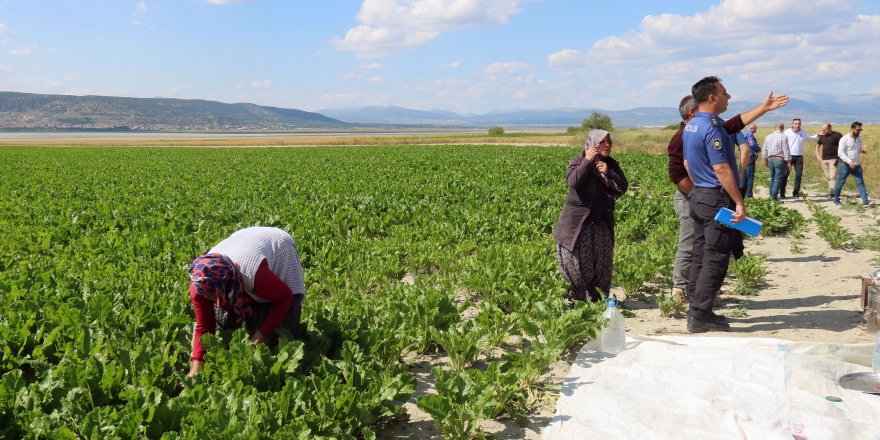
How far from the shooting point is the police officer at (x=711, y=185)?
5434 millimetres

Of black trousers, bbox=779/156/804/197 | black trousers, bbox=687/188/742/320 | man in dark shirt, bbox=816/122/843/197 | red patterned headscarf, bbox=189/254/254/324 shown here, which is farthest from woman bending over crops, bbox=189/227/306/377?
black trousers, bbox=779/156/804/197

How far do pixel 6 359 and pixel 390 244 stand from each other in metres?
5.33

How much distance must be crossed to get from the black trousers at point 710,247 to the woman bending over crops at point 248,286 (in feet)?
11.8

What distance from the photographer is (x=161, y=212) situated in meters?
12.4

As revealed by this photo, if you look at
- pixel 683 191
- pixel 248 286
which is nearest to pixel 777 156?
pixel 683 191

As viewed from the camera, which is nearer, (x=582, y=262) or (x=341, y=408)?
(x=341, y=408)

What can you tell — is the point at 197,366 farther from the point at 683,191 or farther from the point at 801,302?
the point at 801,302

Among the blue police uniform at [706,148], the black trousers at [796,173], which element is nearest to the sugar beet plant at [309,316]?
the blue police uniform at [706,148]

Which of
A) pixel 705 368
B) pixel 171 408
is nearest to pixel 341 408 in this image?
pixel 171 408

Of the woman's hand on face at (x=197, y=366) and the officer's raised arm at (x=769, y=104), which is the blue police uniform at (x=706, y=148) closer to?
the officer's raised arm at (x=769, y=104)

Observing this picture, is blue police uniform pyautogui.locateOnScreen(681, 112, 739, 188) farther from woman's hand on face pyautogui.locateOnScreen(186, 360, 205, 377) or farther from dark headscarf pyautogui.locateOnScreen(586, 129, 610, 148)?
woman's hand on face pyautogui.locateOnScreen(186, 360, 205, 377)

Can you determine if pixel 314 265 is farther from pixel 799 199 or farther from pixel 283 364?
pixel 799 199

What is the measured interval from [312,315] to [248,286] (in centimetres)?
123

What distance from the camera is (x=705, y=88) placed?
5602mm
